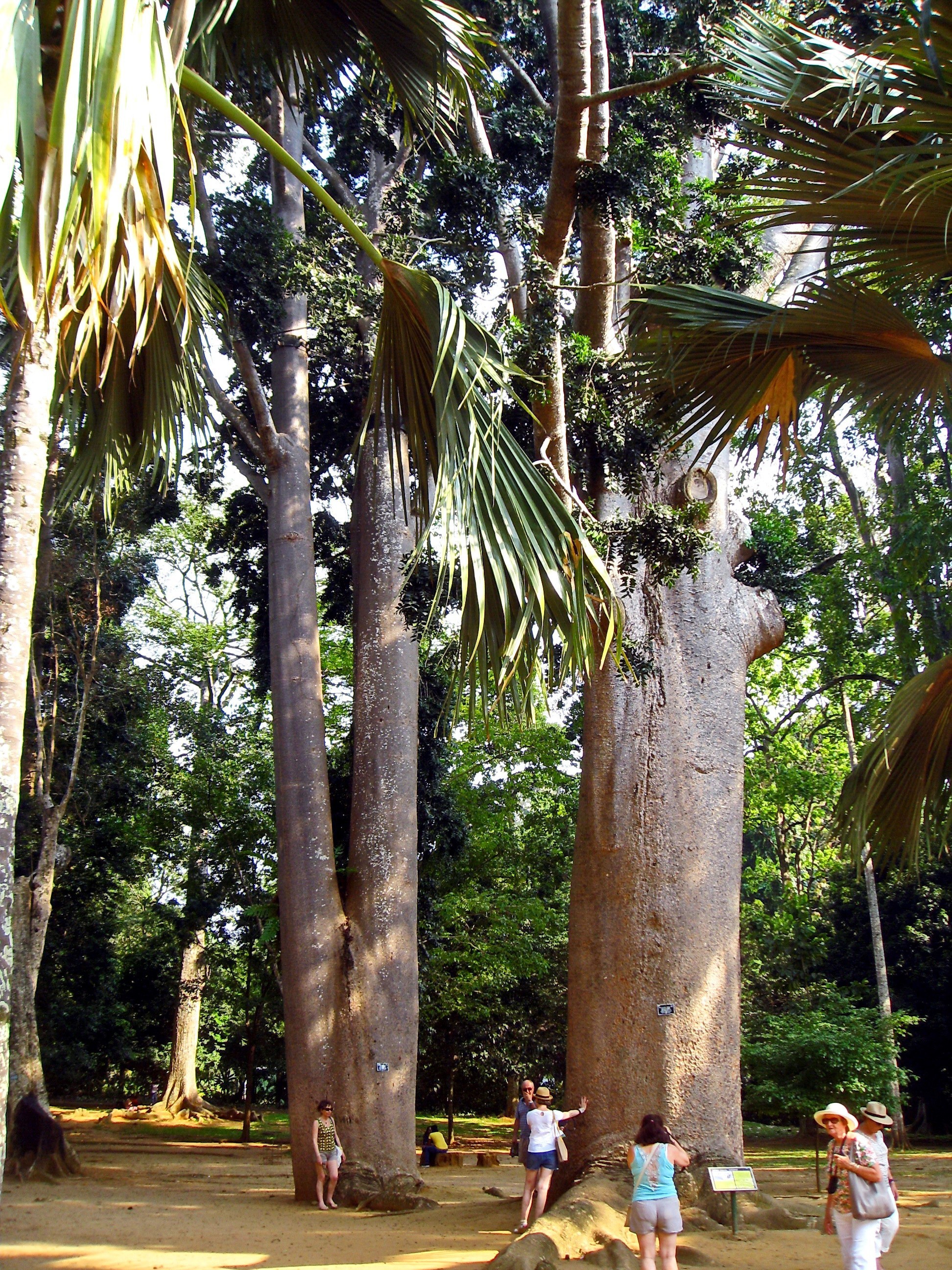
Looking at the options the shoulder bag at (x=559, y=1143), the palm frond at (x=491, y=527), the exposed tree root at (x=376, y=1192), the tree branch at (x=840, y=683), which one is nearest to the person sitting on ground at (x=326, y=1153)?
the exposed tree root at (x=376, y=1192)

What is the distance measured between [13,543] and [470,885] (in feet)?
51.3

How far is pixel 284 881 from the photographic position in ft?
32.7

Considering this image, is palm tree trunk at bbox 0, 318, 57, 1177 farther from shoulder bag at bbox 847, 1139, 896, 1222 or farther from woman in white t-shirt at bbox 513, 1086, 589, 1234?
woman in white t-shirt at bbox 513, 1086, 589, 1234

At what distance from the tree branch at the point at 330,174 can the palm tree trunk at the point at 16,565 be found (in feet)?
34.1

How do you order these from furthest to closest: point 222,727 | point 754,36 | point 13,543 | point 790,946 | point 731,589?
point 790,946 → point 222,727 → point 731,589 → point 754,36 → point 13,543

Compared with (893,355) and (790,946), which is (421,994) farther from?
(893,355)

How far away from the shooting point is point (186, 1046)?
2175cm

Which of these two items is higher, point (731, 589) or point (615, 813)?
point (731, 589)

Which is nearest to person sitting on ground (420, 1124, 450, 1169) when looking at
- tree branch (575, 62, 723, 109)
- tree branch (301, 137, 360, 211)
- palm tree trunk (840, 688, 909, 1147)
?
palm tree trunk (840, 688, 909, 1147)

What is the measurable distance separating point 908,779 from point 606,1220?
10.2 feet

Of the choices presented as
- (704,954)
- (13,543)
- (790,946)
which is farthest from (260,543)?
(790,946)

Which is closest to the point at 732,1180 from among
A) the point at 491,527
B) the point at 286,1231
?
the point at 286,1231

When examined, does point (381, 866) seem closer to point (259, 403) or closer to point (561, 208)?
point (259, 403)

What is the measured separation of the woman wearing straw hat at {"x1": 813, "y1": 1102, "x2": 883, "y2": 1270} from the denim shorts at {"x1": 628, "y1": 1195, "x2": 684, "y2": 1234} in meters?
0.73
